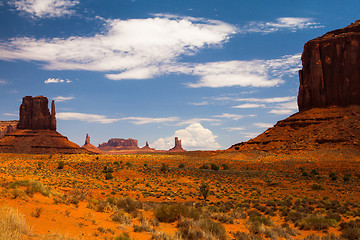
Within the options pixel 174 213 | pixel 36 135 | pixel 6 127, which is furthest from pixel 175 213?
pixel 6 127

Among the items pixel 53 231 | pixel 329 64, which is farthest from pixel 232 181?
pixel 329 64

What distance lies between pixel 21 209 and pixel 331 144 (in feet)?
227

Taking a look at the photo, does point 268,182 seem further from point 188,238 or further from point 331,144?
point 331,144

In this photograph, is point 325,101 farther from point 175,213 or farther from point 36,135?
point 36,135

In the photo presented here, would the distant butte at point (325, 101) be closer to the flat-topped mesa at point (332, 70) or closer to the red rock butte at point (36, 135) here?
the flat-topped mesa at point (332, 70)

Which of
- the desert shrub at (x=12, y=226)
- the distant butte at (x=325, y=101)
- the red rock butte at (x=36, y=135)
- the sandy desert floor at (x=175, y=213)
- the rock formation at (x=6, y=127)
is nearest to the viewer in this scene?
the desert shrub at (x=12, y=226)

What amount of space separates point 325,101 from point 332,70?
10.9m

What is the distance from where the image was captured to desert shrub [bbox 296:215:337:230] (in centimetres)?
1318

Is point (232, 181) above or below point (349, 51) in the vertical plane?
below

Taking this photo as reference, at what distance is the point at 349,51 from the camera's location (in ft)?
264

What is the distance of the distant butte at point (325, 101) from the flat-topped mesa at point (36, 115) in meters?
101

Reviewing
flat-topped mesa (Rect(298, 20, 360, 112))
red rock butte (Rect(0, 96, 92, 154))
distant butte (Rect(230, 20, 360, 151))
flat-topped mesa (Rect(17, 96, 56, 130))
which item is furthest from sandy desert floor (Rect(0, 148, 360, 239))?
flat-topped mesa (Rect(17, 96, 56, 130))

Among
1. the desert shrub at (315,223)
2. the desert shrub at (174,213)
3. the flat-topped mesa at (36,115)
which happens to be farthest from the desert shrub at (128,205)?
the flat-topped mesa at (36,115)

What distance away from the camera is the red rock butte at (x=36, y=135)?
106944 mm
